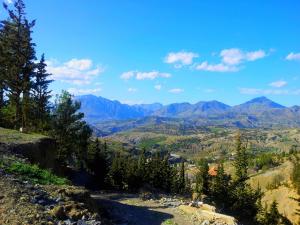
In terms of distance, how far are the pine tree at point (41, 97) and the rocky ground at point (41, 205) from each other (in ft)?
150

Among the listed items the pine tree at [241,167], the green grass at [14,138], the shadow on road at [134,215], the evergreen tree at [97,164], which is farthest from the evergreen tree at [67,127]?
the pine tree at [241,167]

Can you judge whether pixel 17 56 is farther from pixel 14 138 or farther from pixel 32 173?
pixel 32 173

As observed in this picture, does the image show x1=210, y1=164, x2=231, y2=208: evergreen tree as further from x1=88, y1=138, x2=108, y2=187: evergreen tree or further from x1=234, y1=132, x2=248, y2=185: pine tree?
x1=88, y1=138, x2=108, y2=187: evergreen tree

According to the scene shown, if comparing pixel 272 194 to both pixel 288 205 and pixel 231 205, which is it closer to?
pixel 288 205

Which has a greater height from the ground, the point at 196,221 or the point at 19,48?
the point at 19,48

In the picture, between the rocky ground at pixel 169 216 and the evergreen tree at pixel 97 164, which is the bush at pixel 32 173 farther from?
the evergreen tree at pixel 97 164

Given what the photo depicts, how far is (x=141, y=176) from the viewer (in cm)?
9000

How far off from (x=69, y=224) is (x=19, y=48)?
50336mm

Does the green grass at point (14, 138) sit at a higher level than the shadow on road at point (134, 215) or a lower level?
higher

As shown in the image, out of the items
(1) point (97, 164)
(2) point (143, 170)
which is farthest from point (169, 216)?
(2) point (143, 170)

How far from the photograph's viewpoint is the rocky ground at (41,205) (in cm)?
2070

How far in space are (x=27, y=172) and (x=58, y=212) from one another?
844cm

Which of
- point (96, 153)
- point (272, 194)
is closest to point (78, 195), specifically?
point (96, 153)

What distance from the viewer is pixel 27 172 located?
1167 inches
